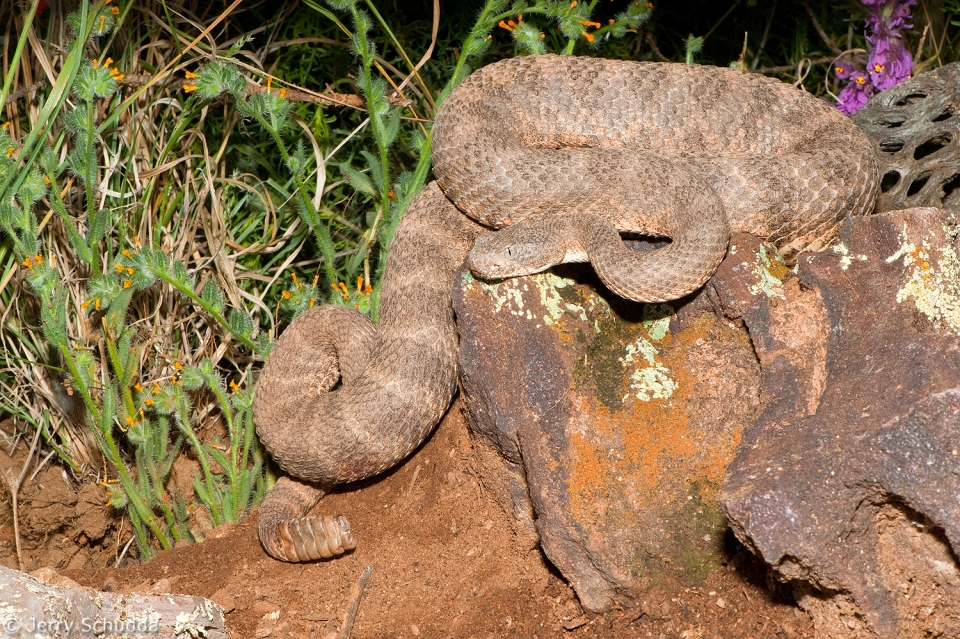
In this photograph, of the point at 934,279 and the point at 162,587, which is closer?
the point at 934,279

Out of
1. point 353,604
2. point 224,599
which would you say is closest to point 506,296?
point 353,604

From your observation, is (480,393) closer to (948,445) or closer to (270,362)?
(270,362)

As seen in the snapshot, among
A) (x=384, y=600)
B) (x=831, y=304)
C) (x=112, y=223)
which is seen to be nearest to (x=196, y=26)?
(x=112, y=223)

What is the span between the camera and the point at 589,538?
375 cm

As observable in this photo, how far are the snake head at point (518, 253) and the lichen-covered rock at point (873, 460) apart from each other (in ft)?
3.93

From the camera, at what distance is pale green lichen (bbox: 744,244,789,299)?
3.95m

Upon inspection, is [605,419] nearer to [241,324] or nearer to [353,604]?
[353,604]

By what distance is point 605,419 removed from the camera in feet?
13.1

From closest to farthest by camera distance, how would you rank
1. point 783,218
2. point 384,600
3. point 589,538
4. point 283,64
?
point 589,538
point 384,600
point 783,218
point 283,64

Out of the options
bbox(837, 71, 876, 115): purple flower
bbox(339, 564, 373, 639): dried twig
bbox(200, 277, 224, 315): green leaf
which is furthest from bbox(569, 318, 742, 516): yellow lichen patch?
bbox(837, 71, 876, 115): purple flower

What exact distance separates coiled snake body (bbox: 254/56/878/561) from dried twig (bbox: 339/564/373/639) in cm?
18

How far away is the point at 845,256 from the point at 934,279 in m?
0.39

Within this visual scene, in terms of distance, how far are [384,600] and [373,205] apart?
293cm

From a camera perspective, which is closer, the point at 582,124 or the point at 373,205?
the point at 582,124
